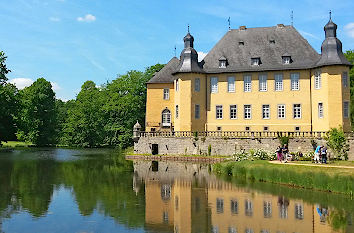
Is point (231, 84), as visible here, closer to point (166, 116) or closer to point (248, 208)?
point (166, 116)

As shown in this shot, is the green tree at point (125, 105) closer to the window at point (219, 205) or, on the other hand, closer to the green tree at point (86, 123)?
the green tree at point (86, 123)

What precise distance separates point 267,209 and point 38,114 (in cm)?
5294

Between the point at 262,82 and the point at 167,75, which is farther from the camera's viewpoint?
the point at 167,75

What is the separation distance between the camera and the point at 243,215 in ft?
42.0

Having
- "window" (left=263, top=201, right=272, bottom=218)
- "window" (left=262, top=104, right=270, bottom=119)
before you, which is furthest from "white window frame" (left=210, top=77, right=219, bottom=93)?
"window" (left=263, top=201, right=272, bottom=218)

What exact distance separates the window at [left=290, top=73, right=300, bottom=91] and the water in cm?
1807

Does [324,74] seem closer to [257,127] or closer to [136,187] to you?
[257,127]

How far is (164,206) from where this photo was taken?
1418 centimetres

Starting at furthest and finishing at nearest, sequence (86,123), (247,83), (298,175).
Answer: (86,123) < (247,83) < (298,175)

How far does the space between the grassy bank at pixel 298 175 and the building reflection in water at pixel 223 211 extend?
2.67m

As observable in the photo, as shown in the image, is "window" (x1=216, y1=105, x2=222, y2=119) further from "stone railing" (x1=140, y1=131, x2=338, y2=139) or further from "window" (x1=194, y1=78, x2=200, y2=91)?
"window" (x1=194, y1=78, x2=200, y2=91)

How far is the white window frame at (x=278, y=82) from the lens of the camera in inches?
1419

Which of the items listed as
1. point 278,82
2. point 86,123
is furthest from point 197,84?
point 86,123

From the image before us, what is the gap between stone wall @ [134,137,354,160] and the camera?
102 ft
